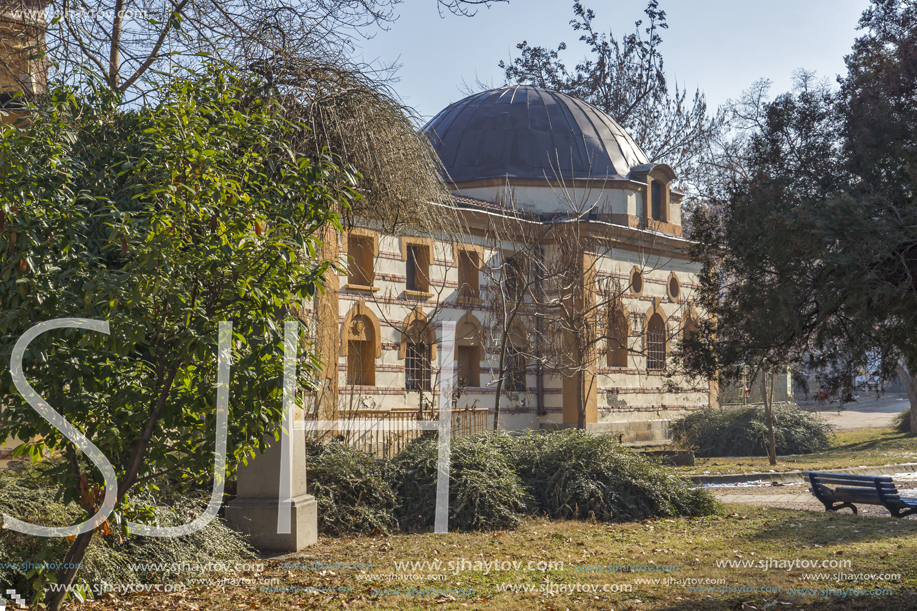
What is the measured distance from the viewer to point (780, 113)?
812 cm

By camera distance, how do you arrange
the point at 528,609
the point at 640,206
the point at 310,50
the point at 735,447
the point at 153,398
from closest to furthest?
1. the point at 153,398
2. the point at 528,609
3. the point at 310,50
4. the point at 735,447
5. the point at 640,206

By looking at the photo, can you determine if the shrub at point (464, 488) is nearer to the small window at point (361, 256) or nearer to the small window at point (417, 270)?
the small window at point (361, 256)

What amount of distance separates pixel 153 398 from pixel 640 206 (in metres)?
26.4

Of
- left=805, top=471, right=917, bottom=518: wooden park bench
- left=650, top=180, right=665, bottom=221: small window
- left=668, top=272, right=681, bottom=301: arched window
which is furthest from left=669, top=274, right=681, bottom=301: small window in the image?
left=805, top=471, right=917, bottom=518: wooden park bench

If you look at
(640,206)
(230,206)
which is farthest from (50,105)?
(640,206)

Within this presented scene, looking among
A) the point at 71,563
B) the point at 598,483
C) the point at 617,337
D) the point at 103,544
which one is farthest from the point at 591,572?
the point at 617,337

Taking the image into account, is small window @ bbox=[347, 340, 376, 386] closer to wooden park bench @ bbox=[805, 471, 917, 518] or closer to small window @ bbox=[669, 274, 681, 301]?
wooden park bench @ bbox=[805, 471, 917, 518]

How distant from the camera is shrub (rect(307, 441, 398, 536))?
10.6 m

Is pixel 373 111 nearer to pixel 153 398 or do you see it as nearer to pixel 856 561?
pixel 153 398

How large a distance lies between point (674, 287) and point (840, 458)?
969cm

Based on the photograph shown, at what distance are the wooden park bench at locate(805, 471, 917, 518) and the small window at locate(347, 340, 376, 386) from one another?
12.6 meters

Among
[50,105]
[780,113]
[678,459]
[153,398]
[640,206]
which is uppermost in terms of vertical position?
[640,206]

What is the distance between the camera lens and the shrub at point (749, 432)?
87.0ft

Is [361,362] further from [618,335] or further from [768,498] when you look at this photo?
[768,498]
